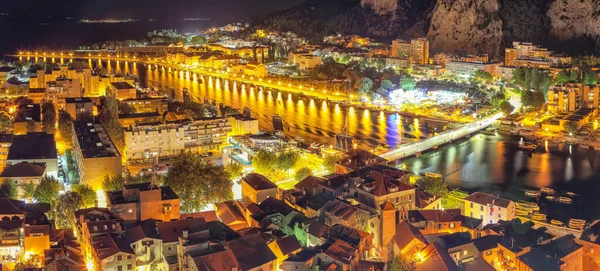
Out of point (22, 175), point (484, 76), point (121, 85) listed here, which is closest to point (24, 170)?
→ point (22, 175)

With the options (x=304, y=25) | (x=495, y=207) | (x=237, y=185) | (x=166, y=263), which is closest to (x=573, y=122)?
(x=495, y=207)

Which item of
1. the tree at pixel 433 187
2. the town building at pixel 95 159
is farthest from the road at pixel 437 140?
the town building at pixel 95 159

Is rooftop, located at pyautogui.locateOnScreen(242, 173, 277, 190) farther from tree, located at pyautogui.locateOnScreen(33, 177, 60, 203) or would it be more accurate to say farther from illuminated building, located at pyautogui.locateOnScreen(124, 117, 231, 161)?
illuminated building, located at pyautogui.locateOnScreen(124, 117, 231, 161)

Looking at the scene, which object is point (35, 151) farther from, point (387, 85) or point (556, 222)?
point (387, 85)

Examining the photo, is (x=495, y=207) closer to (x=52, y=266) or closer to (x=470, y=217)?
(x=470, y=217)

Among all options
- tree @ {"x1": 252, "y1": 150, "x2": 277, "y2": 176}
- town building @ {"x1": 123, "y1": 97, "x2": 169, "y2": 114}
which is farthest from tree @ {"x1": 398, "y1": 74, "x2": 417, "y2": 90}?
tree @ {"x1": 252, "y1": 150, "x2": 277, "y2": 176}

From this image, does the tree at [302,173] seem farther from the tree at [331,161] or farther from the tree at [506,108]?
the tree at [506,108]
